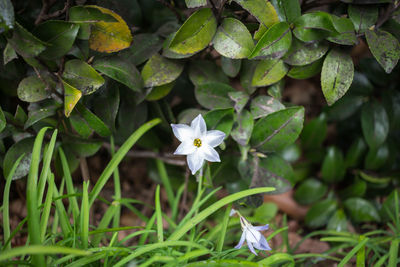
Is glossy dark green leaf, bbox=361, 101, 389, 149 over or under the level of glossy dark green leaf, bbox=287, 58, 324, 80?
under

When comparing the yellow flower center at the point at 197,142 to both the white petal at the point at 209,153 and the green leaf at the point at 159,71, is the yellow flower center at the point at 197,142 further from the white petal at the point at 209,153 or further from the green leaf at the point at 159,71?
the green leaf at the point at 159,71

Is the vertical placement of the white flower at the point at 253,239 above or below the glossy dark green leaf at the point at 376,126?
below

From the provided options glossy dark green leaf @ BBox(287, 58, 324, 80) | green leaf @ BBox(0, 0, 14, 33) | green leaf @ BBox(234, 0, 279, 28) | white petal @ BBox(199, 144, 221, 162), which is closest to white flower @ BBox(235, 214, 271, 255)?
white petal @ BBox(199, 144, 221, 162)

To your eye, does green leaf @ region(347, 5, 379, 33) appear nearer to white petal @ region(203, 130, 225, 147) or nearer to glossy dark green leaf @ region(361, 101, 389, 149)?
glossy dark green leaf @ region(361, 101, 389, 149)

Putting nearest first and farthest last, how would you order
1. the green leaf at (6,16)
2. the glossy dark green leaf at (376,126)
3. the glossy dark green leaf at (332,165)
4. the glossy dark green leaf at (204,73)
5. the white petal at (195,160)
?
the green leaf at (6,16)
the white petal at (195,160)
the glossy dark green leaf at (204,73)
the glossy dark green leaf at (376,126)
the glossy dark green leaf at (332,165)

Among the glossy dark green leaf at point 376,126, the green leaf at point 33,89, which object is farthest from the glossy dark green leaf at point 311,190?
the green leaf at point 33,89

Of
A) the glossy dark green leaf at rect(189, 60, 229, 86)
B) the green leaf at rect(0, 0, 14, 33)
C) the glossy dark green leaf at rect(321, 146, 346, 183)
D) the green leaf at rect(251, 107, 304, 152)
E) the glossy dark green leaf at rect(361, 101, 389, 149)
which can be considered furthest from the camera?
the glossy dark green leaf at rect(321, 146, 346, 183)

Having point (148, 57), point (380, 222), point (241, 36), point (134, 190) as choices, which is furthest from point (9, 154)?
point (380, 222)
